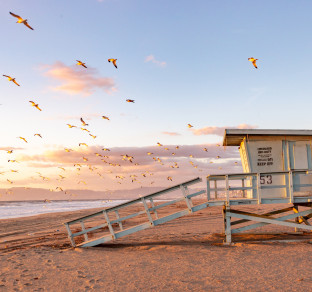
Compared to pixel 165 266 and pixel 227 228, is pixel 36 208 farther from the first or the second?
pixel 165 266

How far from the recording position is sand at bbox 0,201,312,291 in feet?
27.1

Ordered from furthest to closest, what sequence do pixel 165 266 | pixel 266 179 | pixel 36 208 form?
1. pixel 36 208
2. pixel 266 179
3. pixel 165 266

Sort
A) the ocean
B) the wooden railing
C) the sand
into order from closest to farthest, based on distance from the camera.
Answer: the sand
the wooden railing
the ocean

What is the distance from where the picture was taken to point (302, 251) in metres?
12.0

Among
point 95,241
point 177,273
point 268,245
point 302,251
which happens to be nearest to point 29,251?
point 95,241

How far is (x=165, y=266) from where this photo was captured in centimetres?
1002

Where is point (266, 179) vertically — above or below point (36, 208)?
above

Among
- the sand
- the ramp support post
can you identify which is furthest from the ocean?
the ramp support post

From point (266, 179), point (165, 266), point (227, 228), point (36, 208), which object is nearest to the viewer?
point (165, 266)

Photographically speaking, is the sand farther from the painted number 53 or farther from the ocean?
the ocean

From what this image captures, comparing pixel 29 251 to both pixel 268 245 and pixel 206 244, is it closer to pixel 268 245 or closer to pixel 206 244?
pixel 206 244

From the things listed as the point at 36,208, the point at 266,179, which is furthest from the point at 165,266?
the point at 36,208

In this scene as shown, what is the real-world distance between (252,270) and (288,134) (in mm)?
7446

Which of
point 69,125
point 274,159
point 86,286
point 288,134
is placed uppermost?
point 69,125
